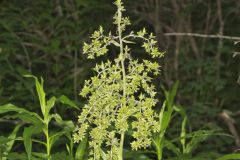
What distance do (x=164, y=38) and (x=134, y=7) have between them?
0.61m

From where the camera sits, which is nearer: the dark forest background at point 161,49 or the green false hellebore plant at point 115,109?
the green false hellebore plant at point 115,109

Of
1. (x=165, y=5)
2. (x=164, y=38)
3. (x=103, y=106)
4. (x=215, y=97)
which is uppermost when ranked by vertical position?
(x=165, y=5)

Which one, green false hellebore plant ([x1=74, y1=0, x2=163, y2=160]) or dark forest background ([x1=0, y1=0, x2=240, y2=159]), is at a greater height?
dark forest background ([x1=0, y1=0, x2=240, y2=159])

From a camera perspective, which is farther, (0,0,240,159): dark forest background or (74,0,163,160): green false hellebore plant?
(0,0,240,159): dark forest background

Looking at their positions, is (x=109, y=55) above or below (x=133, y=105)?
above

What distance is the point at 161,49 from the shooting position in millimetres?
6824

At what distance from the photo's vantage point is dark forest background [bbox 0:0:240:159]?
229 inches

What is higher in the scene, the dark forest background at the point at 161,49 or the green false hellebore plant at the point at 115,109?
the dark forest background at the point at 161,49

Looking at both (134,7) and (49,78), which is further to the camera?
(134,7)

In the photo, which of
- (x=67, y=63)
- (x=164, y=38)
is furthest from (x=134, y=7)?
(x=67, y=63)

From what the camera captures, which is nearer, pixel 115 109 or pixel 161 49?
pixel 115 109

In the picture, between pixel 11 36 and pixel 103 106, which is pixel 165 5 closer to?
pixel 11 36

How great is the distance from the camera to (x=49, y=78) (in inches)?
269

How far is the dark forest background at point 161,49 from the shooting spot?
5.82 meters
